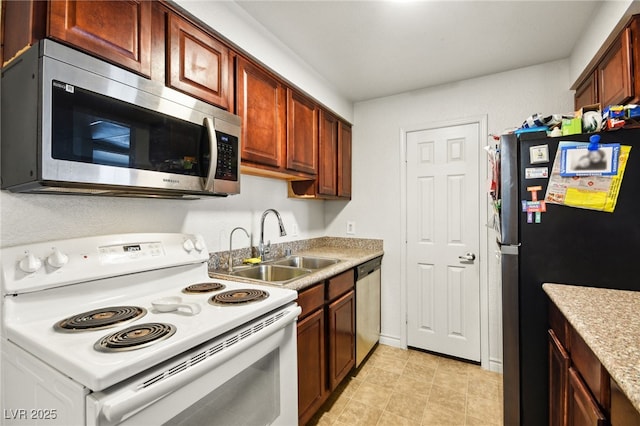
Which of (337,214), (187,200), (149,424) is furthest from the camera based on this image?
(337,214)

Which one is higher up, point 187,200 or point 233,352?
point 187,200

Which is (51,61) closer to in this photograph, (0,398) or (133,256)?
(133,256)

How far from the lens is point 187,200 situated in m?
1.74

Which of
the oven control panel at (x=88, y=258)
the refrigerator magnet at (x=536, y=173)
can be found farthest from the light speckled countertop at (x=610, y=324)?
the oven control panel at (x=88, y=258)

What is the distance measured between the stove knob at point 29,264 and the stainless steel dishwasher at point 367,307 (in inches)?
71.7

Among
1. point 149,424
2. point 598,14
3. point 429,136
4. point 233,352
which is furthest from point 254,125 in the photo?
point 598,14

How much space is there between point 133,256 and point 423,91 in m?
2.59

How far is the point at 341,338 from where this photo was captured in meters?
2.04

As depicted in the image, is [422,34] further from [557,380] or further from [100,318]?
[100,318]

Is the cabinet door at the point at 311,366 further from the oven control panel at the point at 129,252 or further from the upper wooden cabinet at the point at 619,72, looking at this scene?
the upper wooden cabinet at the point at 619,72

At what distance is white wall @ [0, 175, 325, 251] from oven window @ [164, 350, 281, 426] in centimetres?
88

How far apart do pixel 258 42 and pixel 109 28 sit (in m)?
0.87

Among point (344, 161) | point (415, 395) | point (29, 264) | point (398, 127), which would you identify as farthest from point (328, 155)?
point (29, 264)

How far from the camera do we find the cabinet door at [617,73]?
141 centimetres
